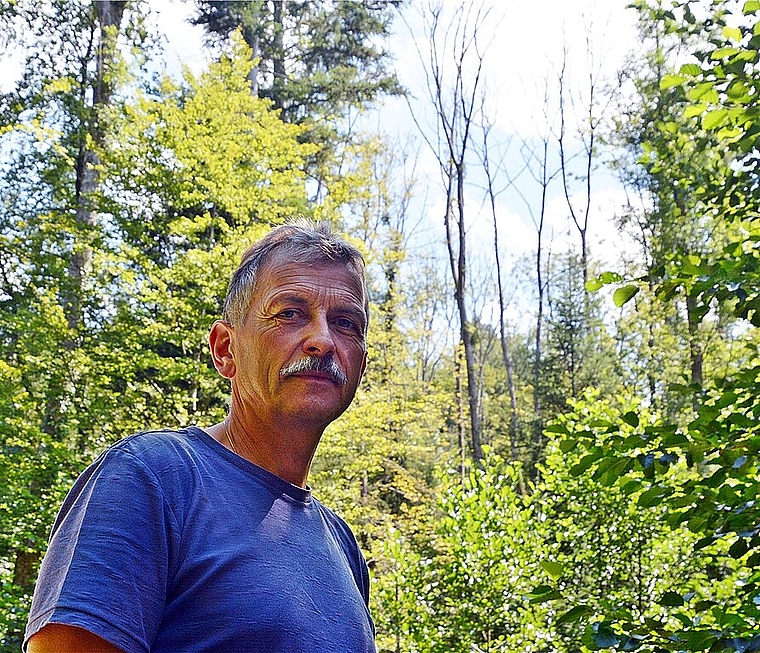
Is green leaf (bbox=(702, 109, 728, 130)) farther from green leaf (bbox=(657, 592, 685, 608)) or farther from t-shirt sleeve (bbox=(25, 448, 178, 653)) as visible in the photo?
t-shirt sleeve (bbox=(25, 448, 178, 653))

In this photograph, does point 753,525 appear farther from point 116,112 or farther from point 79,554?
point 116,112

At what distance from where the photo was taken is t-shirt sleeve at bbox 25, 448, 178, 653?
2.64ft

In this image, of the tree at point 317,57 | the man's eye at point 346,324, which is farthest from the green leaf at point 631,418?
the tree at point 317,57

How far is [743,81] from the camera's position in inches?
81.3

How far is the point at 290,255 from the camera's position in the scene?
1222mm

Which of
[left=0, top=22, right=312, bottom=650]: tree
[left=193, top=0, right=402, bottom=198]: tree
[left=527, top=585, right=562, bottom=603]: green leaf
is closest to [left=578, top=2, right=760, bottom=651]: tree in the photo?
[left=527, top=585, right=562, bottom=603]: green leaf

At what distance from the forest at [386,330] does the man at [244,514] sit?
35.9 inches

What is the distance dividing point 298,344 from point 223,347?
18 cm

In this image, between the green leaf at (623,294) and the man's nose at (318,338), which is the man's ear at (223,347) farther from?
the green leaf at (623,294)

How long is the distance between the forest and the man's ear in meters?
1.04

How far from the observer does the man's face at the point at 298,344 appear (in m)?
1.15

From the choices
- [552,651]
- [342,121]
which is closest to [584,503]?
[552,651]

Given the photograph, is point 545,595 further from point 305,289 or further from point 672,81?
point 672,81

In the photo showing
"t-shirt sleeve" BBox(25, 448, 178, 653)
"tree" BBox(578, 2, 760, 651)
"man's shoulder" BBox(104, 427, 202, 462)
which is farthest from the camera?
"tree" BBox(578, 2, 760, 651)
